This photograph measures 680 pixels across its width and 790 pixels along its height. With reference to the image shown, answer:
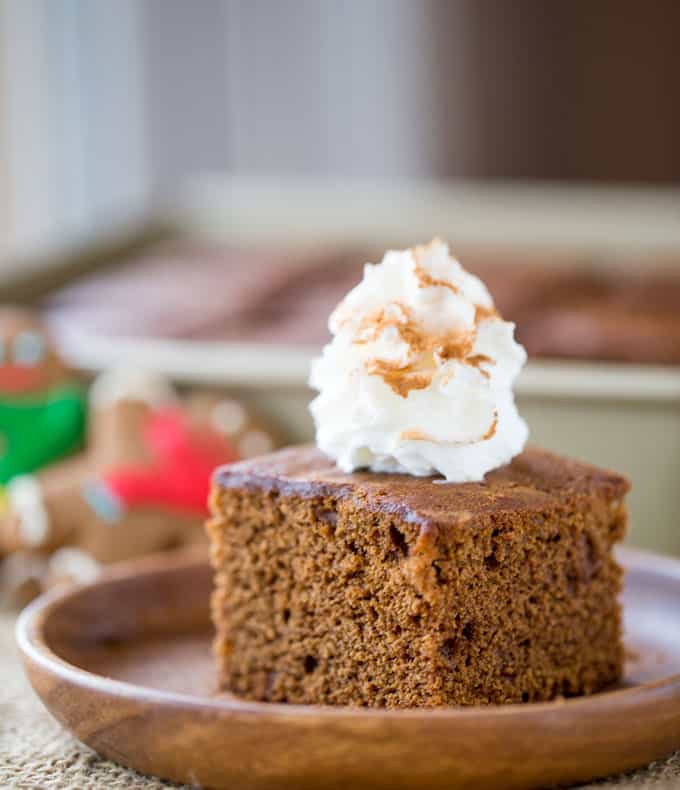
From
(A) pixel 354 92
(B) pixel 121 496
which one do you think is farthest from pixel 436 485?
(A) pixel 354 92

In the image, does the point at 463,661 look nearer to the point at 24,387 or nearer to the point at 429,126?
the point at 24,387

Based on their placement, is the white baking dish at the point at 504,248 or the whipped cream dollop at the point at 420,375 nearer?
the whipped cream dollop at the point at 420,375

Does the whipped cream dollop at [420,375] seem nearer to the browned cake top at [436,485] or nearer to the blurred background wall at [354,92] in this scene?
the browned cake top at [436,485]

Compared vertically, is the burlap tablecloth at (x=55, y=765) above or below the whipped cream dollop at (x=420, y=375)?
below

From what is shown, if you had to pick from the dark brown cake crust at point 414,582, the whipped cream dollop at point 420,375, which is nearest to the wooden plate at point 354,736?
the dark brown cake crust at point 414,582

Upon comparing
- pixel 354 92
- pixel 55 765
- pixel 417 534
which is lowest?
pixel 55 765

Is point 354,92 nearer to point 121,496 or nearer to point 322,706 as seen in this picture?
point 121,496

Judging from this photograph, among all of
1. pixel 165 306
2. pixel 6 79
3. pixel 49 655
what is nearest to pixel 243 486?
pixel 49 655
